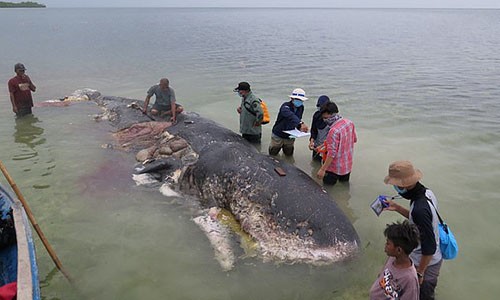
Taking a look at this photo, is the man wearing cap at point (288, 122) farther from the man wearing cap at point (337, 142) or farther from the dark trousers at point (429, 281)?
the dark trousers at point (429, 281)

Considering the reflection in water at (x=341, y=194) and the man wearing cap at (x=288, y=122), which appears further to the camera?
the man wearing cap at (x=288, y=122)

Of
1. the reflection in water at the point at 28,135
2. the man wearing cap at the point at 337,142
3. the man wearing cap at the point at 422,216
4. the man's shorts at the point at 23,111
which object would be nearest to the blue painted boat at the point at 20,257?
the man wearing cap at the point at 422,216

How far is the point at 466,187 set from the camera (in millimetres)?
8594

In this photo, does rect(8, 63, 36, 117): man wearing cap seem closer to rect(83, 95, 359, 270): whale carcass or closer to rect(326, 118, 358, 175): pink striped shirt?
rect(83, 95, 359, 270): whale carcass

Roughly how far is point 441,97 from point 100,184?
47.7 feet

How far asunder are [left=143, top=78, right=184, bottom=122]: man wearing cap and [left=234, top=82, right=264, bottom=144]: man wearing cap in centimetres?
241

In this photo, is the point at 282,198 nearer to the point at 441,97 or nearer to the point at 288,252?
the point at 288,252

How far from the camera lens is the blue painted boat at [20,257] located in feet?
12.2

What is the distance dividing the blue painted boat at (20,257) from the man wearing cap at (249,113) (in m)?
5.35

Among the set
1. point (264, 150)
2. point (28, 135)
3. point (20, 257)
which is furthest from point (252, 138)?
point (28, 135)

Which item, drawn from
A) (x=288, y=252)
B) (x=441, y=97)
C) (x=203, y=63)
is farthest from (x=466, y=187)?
(x=203, y=63)

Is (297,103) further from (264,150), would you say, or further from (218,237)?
(218,237)

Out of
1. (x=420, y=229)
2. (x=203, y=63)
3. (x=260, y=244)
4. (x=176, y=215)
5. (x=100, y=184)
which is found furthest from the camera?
(x=203, y=63)

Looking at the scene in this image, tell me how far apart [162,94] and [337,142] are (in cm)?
642
